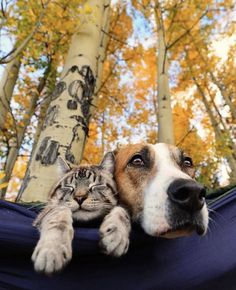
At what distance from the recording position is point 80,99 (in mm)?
3627

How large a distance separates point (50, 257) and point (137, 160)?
1.08 metres

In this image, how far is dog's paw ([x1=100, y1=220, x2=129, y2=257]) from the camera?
1364mm

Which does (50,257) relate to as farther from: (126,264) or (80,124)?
(80,124)

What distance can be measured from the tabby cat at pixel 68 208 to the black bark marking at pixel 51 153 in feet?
3.12

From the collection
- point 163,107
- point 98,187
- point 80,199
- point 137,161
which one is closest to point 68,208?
point 80,199

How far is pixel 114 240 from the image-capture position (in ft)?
4.53

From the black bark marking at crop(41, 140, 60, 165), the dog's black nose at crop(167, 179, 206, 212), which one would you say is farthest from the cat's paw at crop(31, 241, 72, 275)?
the black bark marking at crop(41, 140, 60, 165)

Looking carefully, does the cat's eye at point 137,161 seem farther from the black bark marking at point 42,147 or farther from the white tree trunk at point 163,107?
the white tree trunk at point 163,107

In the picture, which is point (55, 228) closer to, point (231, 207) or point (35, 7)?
point (231, 207)

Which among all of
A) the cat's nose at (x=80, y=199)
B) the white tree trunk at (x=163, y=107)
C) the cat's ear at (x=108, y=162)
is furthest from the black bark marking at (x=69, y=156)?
the white tree trunk at (x=163, y=107)

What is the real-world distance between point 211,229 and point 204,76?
1156cm

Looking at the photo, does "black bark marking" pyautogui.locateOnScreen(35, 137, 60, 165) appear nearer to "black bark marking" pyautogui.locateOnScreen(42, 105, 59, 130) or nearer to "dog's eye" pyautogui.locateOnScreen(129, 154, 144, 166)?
"black bark marking" pyautogui.locateOnScreen(42, 105, 59, 130)

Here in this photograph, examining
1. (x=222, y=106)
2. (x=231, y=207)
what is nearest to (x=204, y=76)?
(x=222, y=106)

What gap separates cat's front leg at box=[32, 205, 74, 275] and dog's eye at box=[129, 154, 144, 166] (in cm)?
71
